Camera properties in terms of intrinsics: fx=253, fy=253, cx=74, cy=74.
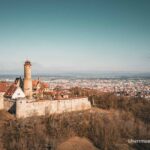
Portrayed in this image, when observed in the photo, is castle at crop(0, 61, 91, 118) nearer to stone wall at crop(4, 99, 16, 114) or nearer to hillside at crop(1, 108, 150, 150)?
stone wall at crop(4, 99, 16, 114)

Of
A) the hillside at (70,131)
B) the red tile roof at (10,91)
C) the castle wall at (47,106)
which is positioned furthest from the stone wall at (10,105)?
the red tile roof at (10,91)

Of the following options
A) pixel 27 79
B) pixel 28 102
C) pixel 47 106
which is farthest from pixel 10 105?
pixel 27 79

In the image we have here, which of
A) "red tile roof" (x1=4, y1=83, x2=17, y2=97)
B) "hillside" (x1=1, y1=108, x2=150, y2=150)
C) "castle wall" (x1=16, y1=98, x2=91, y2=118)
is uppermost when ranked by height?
"red tile roof" (x1=4, y1=83, x2=17, y2=97)

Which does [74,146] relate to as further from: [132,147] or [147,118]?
[147,118]

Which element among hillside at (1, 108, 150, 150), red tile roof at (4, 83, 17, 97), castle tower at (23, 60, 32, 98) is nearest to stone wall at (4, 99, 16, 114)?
hillside at (1, 108, 150, 150)

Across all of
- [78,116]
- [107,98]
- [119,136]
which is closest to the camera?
[119,136]

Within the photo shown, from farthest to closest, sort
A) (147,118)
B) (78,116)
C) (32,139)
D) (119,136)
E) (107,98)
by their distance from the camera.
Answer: (107,98) < (147,118) < (78,116) < (119,136) < (32,139)

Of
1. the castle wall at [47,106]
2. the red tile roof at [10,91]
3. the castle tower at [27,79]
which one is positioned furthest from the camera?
the castle tower at [27,79]

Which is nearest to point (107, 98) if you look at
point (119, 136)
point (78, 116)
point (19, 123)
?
point (78, 116)

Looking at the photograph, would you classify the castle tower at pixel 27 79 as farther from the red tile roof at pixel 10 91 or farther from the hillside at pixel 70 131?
the hillside at pixel 70 131
